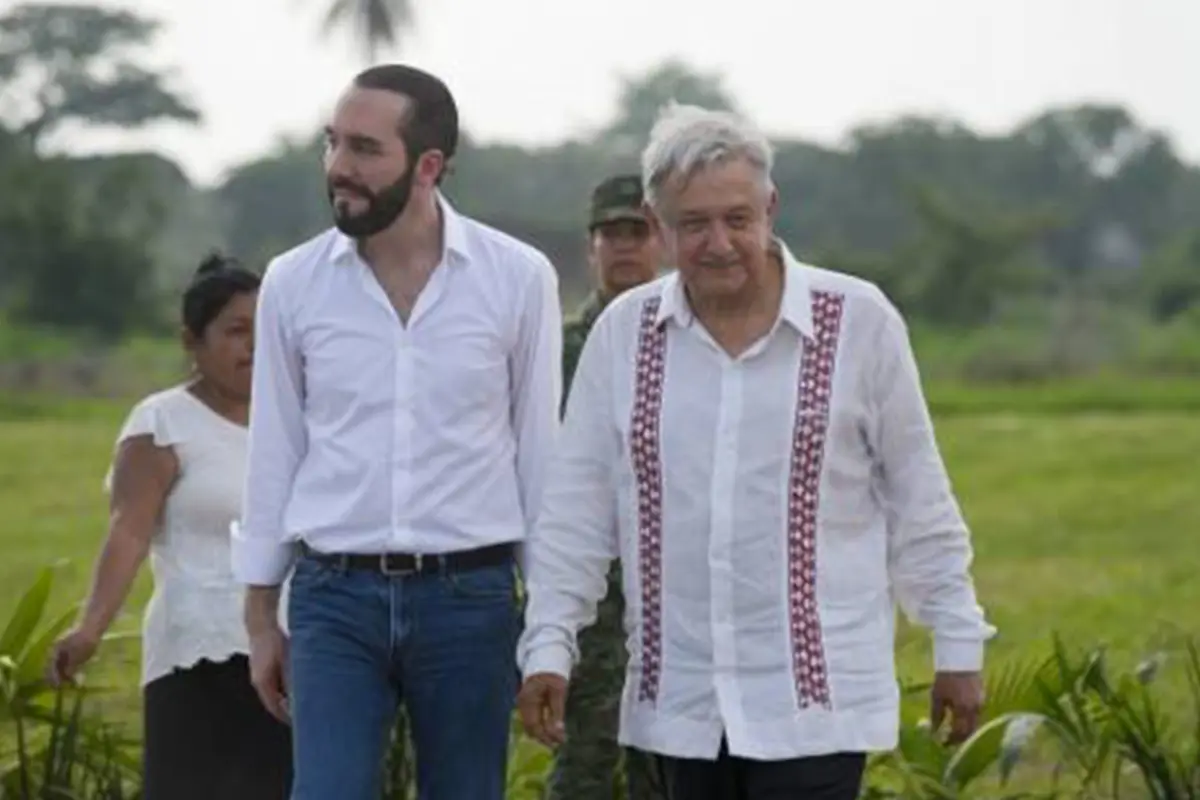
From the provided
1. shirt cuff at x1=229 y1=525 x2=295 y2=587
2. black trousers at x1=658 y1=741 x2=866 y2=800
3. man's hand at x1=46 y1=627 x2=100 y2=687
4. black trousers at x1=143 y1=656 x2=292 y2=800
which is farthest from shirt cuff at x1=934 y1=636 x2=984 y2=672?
man's hand at x1=46 y1=627 x2=100 y2=687

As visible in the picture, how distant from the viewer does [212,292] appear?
754cm

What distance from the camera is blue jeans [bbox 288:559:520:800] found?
595 centimetres

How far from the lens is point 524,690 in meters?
5.78

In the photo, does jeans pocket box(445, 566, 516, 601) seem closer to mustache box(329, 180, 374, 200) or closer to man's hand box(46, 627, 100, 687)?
mustache box(329, 180, 374, 200)

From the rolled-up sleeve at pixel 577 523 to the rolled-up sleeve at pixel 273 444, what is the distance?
0.55m

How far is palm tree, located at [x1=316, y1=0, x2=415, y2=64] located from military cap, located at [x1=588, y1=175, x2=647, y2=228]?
2.66 meters

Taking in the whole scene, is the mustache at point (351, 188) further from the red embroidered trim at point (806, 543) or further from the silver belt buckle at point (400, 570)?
the red embroidered trim at point (806, 543)

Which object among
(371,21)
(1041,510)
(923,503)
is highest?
(371,21)

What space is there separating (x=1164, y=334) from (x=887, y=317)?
37.6 metres

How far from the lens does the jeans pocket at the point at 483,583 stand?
6.00m

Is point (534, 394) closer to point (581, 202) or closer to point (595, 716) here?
point (595, 716)

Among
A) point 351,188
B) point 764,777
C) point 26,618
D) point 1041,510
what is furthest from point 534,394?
point 1041,510

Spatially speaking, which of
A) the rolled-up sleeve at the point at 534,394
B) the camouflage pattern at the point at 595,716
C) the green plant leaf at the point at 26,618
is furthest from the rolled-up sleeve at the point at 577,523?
the green plant leaf at the point at 26,618

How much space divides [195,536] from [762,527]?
221cm
